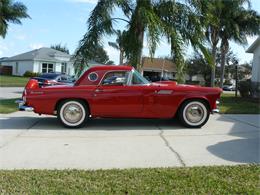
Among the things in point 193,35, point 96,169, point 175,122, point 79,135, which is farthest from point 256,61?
point 96,169

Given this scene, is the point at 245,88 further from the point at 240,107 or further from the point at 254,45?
the point at 240,107

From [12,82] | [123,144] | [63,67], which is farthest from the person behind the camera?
[63,67]

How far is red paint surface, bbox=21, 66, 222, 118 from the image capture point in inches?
324

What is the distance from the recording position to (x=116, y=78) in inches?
332

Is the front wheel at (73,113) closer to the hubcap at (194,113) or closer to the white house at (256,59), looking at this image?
the hubcap at (194,113)

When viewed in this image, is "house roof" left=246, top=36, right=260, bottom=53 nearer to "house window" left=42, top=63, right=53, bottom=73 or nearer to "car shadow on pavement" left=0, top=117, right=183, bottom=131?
"car shadow on pavement" left=0, top=117, right=183, bottom=131

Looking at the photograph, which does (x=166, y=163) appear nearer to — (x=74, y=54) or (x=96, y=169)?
(x=96, y=169)

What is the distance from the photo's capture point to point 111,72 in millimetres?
8484

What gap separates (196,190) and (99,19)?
1040 centimetres

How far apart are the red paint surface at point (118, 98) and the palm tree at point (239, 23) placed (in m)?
20.7

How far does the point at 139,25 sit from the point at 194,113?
597 centimetres

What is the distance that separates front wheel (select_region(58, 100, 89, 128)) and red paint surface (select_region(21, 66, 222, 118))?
14cm

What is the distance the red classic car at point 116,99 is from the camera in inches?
324

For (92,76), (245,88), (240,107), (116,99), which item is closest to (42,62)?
(245,88)
